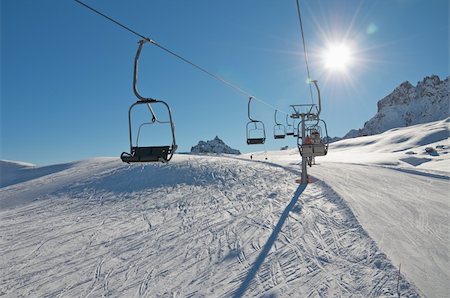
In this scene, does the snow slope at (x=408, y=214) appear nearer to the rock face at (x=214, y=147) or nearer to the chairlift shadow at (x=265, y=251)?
the chairlift shadow at (x=265, y=251)

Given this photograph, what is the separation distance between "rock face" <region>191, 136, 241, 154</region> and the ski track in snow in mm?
145927

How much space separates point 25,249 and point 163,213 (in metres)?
4.95

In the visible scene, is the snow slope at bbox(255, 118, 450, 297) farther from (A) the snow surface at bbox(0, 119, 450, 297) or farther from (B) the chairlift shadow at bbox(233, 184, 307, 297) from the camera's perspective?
(B) the chairlift shadow at bbox(233, 184, 307, 297)

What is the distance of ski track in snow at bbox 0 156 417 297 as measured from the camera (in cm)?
648

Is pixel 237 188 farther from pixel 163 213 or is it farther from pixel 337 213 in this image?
pixel 337 213

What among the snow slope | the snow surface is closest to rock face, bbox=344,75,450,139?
the snow slope

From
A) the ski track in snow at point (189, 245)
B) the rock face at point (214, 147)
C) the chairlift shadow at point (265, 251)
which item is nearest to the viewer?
the chairlift shadow at point (265, 251)

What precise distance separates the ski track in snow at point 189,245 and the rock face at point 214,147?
146 meters

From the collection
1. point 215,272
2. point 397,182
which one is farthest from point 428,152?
point 215,272

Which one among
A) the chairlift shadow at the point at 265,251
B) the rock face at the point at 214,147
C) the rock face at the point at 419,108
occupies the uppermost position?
the rock face at the point at 419,108

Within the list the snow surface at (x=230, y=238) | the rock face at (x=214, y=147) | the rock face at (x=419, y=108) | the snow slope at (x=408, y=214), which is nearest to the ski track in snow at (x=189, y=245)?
the snow surface at (x=230, y=238)

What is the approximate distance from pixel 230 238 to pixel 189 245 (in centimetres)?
130

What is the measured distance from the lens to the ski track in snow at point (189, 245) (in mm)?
6477

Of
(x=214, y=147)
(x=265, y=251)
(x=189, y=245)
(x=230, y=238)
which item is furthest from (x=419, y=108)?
(x=189, y=245)
